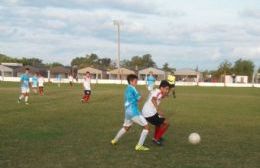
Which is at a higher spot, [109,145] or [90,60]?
[90,60]

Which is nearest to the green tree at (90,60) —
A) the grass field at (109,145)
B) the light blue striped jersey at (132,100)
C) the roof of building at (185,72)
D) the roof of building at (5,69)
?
the roof of building at (185,72)

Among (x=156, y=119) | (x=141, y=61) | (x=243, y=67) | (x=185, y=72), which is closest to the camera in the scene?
(x=156, y=119)

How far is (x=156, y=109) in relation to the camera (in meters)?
11.8

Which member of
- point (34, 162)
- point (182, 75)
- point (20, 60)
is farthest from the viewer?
point (20, 60)

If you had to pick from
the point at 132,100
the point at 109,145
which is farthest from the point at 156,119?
the point at 109,145

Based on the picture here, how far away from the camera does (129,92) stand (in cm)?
1151

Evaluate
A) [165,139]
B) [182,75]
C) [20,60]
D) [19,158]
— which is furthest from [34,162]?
[20,60]

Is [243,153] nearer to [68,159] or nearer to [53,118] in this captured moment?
[68,159]

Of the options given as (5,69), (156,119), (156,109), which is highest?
(5,69)

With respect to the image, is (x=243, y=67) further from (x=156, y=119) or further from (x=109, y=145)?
(x=109, y=145)

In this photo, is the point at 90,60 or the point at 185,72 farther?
the point at 90,60

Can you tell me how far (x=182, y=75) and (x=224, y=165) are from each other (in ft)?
424

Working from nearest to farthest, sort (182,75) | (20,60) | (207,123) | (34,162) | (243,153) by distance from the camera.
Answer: (34,162)
(243,153)
(207,123)
(182,75)
(20,60)

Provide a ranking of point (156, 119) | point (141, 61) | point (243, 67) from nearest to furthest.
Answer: point (156, 119) → point (243, 67) → point (141, 61)
